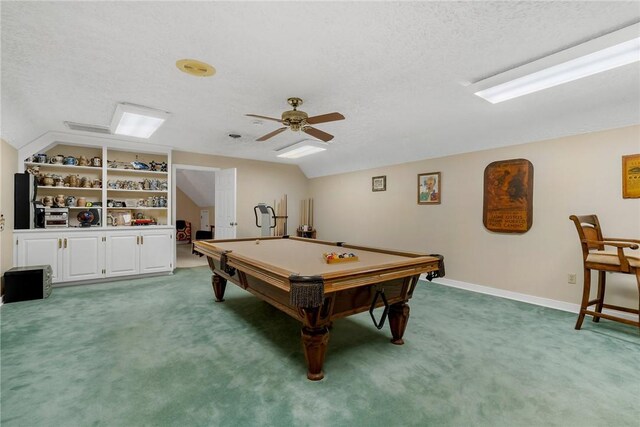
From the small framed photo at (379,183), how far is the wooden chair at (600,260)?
3.13 metres

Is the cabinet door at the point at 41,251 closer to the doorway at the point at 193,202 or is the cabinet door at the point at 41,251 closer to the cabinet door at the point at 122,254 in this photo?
the cabinet door at the point at 122,254

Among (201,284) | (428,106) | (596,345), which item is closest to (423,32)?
(428,106)

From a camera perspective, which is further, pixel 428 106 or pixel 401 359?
pixel 428 106

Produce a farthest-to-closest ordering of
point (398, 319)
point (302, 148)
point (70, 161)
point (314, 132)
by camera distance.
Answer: point (302, 148) < point (70, 161) < point (314, 132) < point (398, 319)

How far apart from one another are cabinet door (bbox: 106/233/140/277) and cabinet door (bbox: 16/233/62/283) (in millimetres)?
595

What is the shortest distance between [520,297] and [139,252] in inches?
231

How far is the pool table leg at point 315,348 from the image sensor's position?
1.93 meters

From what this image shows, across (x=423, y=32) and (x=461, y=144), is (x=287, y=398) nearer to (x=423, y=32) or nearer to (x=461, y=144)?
(x=423, y=32)

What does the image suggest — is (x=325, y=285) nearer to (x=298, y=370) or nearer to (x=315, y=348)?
(x=315, y=348)

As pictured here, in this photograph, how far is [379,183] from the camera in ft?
18.8

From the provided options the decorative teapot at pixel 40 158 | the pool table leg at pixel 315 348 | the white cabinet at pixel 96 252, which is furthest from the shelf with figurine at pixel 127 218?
the pool table leg at pixel 315 348

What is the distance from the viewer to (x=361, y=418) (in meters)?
1.57

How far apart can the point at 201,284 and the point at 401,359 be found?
342 cm

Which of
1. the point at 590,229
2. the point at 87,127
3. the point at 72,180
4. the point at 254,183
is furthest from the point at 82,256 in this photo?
the point at 590,229
